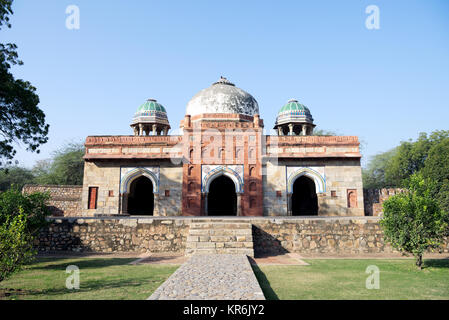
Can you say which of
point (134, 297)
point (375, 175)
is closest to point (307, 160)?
A: point (134, 297)

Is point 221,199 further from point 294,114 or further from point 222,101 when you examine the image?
point 294,114

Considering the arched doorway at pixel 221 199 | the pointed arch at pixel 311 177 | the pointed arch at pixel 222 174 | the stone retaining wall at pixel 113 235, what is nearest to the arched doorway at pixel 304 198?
the pointed arch at pixel 311 177

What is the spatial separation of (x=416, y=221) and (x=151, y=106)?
58.1 feet

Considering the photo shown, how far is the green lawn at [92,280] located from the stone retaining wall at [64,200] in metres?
11.1

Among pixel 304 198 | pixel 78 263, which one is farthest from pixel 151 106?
pixel 78 263

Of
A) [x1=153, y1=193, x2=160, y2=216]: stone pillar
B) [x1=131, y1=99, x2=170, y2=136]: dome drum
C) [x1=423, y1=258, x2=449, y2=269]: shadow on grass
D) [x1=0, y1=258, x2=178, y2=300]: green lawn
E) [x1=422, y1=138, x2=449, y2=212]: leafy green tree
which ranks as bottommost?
[x1=423, y1=258, x2=449, y2=269]: shadow on grass

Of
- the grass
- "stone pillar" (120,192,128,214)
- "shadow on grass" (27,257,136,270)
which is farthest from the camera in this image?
"stone pillar" (120,192,128,214)

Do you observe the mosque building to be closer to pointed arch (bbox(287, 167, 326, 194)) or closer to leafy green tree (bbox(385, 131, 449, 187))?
pointed arch (bbox(287, 167, 326, 194))

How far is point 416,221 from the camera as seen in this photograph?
844cm

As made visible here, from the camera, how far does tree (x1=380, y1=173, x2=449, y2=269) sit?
8344 millimetres

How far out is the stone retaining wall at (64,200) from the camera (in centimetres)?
1981

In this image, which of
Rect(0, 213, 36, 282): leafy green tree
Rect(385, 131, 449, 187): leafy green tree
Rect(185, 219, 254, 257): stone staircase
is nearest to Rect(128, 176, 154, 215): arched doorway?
Rect(185, 219, 254, 257): stone staircase

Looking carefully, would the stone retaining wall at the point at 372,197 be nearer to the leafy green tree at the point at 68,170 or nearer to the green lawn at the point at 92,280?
the green lawn at the point at 92,280

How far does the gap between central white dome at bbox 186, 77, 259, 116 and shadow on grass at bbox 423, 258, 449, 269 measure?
13.3m
